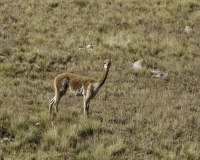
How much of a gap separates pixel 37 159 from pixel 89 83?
2854 mm

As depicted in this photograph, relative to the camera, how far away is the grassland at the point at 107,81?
835 cm

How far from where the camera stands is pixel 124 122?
397 inches

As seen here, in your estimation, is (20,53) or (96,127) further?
(20,53)

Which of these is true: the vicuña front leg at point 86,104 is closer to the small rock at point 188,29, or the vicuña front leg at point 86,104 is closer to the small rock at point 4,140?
the small rock at point 4,140

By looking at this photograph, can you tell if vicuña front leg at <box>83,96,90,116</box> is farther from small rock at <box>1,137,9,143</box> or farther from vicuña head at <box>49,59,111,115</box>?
small rock at <box>1,137,9,143</box>

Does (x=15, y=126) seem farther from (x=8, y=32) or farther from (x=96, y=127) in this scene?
(x=8, y=32)

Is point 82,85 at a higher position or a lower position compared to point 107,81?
higher

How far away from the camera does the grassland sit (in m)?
8.35

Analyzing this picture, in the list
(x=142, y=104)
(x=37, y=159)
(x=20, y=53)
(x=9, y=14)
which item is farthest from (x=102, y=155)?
(x=9, y=14)

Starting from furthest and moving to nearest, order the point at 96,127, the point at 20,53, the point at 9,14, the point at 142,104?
the point at 9,14, the point at 20,53, the point at 142,104, the point at 96,127

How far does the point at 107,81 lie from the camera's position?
559 inches

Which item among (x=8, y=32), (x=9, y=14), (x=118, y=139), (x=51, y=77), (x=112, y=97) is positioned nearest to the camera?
(x=118, y=139)

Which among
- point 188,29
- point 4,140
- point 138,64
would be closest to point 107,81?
point 138,64

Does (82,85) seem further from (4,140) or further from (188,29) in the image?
(188,29)
